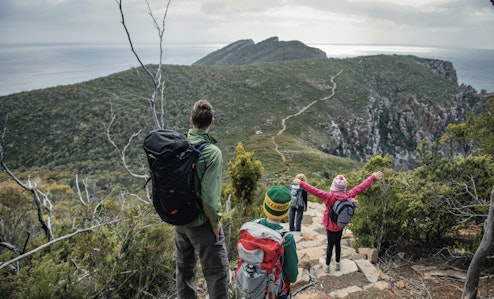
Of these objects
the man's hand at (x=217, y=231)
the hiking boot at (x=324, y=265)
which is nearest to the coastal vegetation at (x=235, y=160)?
the man's hand at (x=217, y=231)

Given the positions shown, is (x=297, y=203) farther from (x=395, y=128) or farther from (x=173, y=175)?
(x=395, y=128)

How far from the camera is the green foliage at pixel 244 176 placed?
8391mm

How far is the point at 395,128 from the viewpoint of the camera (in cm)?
4203

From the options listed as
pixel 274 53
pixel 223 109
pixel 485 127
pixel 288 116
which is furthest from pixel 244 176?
pixel 274 53

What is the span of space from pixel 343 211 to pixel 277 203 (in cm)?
173

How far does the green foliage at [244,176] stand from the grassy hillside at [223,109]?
317 inches

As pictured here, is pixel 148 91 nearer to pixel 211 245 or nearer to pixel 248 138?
pixel 248 138

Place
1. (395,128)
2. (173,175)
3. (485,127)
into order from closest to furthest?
1. (173,175)
2. (485,127)
3. (395,128)

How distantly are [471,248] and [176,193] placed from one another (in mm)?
5213

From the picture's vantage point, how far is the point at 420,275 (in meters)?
4.54

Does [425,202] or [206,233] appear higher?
[206,233]

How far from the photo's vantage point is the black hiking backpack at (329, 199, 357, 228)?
13.0ft

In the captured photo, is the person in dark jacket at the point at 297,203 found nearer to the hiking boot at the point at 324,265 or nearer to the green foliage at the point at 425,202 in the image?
the green foliage at the point at 425,202

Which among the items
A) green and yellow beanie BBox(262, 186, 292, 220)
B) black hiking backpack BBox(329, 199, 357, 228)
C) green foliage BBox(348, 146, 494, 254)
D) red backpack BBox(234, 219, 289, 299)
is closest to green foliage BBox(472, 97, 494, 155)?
green foliage BBox(348, 146, 494, 254)
